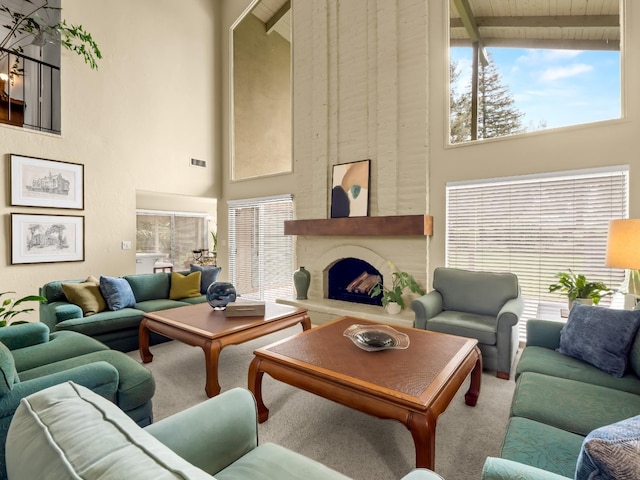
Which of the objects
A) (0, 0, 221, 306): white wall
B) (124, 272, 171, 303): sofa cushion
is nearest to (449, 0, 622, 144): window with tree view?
(124, 272, 171, 303): sofa cushion

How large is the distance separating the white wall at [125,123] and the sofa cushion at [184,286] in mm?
1421

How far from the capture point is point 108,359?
81.0 inches

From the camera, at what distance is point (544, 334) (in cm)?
233

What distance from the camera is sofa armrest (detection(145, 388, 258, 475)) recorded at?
107 centimetres

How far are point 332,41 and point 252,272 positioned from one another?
4150mm

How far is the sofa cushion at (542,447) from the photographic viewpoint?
3.67 ft

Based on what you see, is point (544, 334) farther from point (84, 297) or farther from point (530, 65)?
point (84, 297)

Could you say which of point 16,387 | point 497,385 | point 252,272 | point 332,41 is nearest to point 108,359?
point 16,387

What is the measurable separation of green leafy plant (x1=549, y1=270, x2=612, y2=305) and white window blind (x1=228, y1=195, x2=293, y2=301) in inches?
147

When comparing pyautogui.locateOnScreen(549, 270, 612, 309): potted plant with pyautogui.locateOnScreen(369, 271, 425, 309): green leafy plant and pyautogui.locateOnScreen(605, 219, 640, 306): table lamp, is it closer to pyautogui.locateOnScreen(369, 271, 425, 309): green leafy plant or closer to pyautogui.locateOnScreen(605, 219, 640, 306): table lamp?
pyautogui.locateOnScreen(605, 219, 640, 306): table lamp

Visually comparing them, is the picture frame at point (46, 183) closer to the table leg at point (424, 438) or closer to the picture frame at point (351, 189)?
the picture frame at point (351, 189)

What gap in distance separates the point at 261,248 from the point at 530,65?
4755 millimetres

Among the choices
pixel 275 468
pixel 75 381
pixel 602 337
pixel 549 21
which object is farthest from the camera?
pixel 549 21

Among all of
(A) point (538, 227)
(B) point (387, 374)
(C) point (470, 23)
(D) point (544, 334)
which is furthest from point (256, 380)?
(C) point (470, 23)
